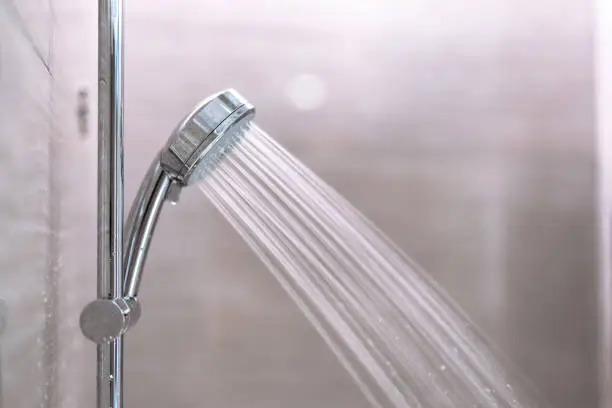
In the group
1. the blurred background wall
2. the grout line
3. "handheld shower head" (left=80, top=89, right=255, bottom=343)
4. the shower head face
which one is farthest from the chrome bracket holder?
the blurred background wall

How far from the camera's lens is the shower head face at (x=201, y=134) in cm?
65

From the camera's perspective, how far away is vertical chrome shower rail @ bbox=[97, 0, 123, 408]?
25.6 inches

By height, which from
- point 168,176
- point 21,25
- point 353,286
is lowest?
point 353,286

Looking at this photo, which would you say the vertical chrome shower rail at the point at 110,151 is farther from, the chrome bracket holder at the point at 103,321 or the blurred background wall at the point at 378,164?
the blurred background wall at the point at 378,164

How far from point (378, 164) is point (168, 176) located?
0.52m

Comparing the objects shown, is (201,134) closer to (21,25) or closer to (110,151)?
(110,151)

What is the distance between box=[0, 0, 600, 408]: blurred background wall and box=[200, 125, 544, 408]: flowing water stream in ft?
0.40

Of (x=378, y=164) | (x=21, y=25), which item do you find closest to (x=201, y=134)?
(x=21, y=25)

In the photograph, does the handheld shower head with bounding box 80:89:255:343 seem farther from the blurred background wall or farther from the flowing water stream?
the blurred background wall

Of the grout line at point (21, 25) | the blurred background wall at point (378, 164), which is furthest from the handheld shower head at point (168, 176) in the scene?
the blurred background wall at point (378, 164)

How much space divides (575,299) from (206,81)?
77cm

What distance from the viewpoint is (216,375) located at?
107 cm

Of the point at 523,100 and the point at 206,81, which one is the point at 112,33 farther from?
the point at 523,100

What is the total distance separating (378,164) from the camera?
1.11 m
